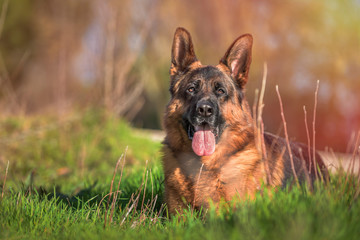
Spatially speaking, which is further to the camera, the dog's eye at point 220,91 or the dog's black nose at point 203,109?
the dog's eye at point 220,91

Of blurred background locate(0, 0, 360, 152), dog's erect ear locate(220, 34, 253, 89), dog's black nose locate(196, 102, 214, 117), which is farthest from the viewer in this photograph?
blurred background locate(0, 0, 360, 152)

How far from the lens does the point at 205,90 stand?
4355 millimetres

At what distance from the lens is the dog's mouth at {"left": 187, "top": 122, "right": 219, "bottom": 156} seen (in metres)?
4.11

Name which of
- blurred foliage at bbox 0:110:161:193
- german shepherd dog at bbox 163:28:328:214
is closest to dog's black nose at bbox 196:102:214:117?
german shepherd dog at bbox 163:28:328:214

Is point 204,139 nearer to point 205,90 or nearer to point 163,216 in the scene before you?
point 205,90

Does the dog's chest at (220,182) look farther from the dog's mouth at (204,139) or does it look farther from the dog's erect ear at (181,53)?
the dog's erect ear at (181,53)

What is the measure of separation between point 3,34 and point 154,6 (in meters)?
10.7

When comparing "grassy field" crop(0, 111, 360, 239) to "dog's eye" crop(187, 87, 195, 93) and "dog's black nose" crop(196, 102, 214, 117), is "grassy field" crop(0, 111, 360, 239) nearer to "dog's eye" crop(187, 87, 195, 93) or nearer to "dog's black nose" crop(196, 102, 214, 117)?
"dog's black nose" crop(196, 102, 214, 117)

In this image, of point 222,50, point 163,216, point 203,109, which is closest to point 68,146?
point 163,216

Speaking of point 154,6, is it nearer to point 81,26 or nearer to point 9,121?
point 9,121

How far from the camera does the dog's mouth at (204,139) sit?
4.11 meters

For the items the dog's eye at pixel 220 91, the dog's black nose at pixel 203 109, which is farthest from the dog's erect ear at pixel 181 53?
the dog's black nose at pixel 203 109

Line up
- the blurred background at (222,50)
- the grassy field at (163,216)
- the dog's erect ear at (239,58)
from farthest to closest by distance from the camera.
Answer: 1. the blurred background at (222,50)
2. the dog's erect ear at (239,58)
3. the grassy field at (163,216)

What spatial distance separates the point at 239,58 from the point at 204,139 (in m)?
1.02
